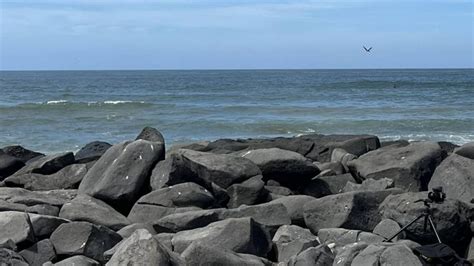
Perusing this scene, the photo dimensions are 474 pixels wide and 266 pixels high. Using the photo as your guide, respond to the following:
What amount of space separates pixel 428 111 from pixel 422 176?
23.4 m

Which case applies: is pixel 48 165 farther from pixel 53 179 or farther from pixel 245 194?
pixel 245 194

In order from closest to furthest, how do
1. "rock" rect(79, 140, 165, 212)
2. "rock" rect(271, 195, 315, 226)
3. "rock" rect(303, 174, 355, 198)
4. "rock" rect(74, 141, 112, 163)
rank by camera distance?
"rock" rect(271, 195, 315, 226), "rock" rect(79, 140, 165, 212), "rock" rect(303, 174, 355, 198), "rock" rect(74, 141, 112, 163)

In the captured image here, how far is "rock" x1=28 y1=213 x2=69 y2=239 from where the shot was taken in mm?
8664

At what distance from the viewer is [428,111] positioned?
3359 cm

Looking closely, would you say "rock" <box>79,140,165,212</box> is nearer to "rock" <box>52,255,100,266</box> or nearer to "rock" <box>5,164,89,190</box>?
"rock" <box>5,164,89,190</box>

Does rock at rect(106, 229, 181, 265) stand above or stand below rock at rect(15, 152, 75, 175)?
above

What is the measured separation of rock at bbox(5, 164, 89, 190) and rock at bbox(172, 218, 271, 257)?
3662 millimetres

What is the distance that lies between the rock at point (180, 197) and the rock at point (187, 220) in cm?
64

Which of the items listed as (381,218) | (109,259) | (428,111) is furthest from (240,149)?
(428,111)

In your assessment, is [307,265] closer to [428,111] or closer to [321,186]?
[321,186]

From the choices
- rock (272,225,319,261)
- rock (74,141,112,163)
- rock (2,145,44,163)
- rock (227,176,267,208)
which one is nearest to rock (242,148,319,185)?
rock (227,176,267,208)

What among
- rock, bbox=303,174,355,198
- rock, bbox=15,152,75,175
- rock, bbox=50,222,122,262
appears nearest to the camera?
rock, bbox=50,222,122,262

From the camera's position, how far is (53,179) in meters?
11.9

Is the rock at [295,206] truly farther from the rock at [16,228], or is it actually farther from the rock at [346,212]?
the rock at [16,228]
